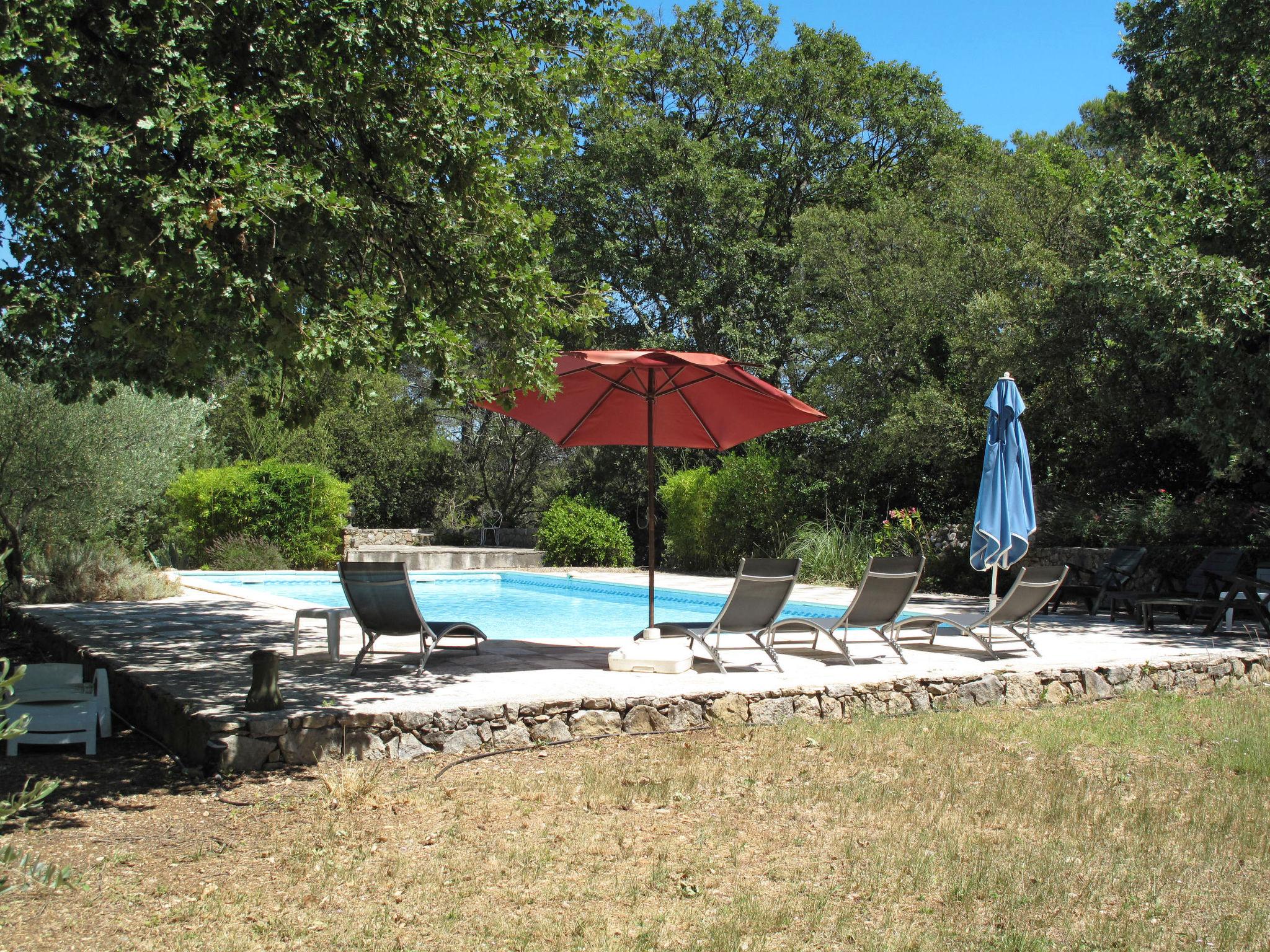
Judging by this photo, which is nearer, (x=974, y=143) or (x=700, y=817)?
(x=700, y=817)

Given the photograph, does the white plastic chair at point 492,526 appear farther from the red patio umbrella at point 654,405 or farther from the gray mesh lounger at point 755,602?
the gray mesh lounger at point 755,602

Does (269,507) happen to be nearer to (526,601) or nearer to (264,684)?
(526,601)

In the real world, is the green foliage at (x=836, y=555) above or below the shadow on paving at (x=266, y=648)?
above

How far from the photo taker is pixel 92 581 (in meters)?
11.3

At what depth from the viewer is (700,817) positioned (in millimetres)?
4512

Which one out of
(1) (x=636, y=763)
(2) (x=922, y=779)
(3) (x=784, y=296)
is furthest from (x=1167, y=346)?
(3) (x=784, y=296)

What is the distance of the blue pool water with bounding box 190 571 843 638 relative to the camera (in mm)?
12672

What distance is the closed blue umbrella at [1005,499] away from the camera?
8914 millimetres

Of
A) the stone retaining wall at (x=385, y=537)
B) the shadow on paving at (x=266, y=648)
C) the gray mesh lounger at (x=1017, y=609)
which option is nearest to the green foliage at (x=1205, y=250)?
the gray mesh lounger at (x=1017, y=609)

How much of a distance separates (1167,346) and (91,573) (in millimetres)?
12038

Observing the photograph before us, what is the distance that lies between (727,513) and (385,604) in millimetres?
12222

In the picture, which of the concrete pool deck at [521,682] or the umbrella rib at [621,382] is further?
the umbrella rib at [621,382]

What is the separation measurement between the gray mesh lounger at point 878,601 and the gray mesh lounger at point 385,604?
97.3 inches

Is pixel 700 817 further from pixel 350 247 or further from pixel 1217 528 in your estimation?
pixel 1217 528
